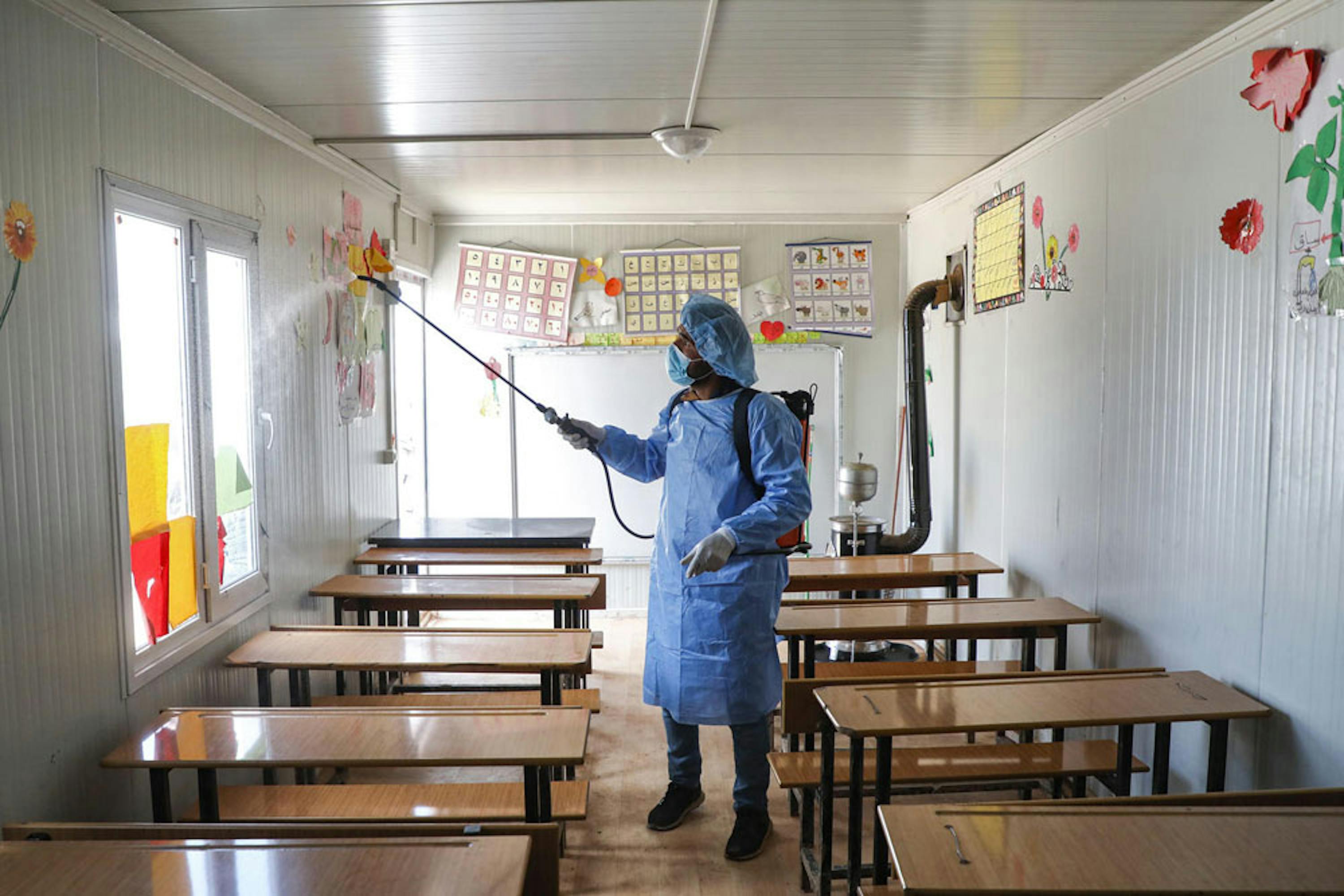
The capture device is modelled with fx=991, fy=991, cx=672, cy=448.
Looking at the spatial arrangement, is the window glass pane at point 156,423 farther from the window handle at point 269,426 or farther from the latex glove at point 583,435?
the latex glove at point 583,435

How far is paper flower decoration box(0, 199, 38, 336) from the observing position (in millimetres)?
1922

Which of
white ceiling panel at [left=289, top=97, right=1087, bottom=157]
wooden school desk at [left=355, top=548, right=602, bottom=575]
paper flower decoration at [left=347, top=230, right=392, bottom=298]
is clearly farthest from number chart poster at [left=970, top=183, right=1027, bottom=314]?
paper flower decoration at [left=347, top=230, right=392, bottom=298]

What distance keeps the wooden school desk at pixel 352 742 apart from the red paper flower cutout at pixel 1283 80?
211 cm

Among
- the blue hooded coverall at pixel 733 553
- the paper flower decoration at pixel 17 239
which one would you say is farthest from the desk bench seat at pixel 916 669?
the paper flower decoration at pixel 17 239

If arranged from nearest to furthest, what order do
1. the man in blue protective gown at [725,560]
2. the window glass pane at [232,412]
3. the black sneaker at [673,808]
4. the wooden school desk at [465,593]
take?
1. the man in blue protective gown at [725,560]
2. the window glass pane at [232,412]
3. the black sneaker at [673,808]
4. the wooden school desk at [465,593]

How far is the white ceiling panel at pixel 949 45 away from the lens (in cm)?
230

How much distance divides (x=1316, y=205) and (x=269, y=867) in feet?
7.97

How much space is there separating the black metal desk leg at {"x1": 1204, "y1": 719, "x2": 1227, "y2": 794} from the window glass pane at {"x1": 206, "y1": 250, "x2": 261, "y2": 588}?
8.68 feet

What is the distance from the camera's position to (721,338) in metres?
2.82

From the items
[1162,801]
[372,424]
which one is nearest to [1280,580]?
[1162,801]

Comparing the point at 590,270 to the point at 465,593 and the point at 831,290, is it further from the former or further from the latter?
the point at 465,593

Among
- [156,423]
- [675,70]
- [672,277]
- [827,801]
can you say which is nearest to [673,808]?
[827,801]

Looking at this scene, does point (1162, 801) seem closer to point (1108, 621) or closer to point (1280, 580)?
point (1280, 580)

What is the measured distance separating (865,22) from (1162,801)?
1.81m
